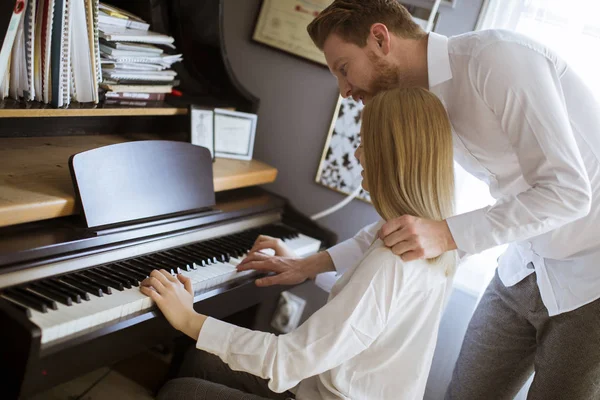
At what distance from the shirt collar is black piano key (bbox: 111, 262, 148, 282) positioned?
3.09ft

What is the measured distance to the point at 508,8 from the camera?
2305 mm

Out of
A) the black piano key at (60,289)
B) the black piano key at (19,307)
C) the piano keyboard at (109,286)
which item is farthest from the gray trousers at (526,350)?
the black piano key at (19,307)

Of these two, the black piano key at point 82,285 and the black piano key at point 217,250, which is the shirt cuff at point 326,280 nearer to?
the black piano key at point 217,250

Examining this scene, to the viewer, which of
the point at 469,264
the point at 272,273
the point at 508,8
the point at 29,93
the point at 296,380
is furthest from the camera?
the point at 469,264

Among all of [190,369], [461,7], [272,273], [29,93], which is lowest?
[190,369]

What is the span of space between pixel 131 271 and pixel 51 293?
26 centimetres

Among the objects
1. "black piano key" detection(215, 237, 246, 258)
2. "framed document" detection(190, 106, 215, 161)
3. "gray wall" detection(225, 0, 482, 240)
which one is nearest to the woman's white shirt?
"black piano key" detection(215, 237, 246, 258)

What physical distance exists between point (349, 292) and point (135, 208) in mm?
719

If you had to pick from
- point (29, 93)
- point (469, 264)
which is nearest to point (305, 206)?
point (469, 264)

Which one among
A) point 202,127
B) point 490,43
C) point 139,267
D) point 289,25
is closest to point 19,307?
point 139,267

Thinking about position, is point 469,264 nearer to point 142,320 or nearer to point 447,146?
point 447,146

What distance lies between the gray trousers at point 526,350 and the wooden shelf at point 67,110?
125cm

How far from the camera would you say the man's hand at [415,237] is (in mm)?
1389

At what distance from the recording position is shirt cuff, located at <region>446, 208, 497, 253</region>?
1475mm
